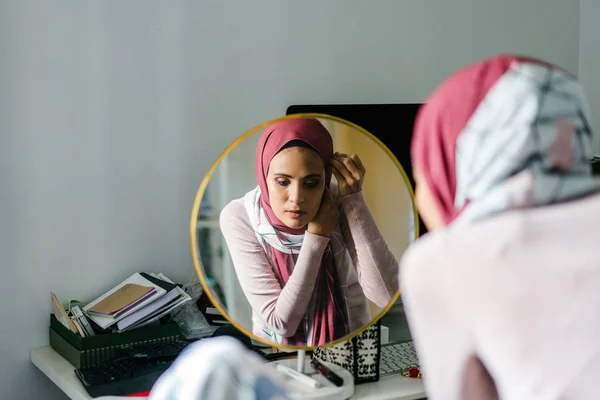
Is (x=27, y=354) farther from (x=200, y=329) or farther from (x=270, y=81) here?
(x=270, y=81)

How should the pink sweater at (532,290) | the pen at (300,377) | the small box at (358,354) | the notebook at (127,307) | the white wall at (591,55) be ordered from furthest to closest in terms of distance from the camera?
the white wall at (591,55) < the notebook at (127,307) < the small box at (358,354) < the pen at (300,377) < the pink sweater at (532,290)

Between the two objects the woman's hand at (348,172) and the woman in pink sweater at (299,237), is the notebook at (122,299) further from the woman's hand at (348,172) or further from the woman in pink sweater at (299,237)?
the woman's hand at (348,172)

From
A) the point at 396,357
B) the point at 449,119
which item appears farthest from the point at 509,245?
the point at 396,357

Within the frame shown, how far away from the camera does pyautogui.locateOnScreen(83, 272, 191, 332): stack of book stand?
158cm

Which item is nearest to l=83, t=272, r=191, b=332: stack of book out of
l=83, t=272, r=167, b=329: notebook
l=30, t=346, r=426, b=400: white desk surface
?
l=83, t=272, r=167, b=329: notebook

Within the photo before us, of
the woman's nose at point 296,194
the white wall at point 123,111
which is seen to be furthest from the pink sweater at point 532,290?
the white wall at point 123,111

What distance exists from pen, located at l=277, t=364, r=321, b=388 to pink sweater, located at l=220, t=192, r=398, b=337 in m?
0.14

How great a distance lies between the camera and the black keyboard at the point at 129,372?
4.58 ft

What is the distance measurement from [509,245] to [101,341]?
111 centimetres

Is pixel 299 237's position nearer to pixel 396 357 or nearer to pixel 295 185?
pixel 295 185

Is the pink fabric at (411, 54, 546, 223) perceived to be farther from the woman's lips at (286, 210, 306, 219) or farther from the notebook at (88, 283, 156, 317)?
the notebook at (88, 283, 156, 317)

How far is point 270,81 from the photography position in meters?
1.87

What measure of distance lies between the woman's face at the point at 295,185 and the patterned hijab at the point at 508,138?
493mm

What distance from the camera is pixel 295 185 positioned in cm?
125
